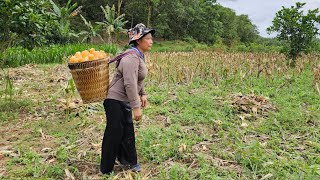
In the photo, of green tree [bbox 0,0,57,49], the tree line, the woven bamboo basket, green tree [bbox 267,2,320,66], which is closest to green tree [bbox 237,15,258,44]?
the tree line

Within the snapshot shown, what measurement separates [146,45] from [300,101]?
3.94 metres

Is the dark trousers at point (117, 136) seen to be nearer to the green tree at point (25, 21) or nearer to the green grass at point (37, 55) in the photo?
the green tree at point (25, 21)

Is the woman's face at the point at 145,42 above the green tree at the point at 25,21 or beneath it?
beneath

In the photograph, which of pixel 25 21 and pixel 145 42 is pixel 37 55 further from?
pixel 145 42

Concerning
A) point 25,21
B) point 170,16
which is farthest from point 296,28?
point 170,16

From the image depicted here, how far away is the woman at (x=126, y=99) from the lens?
10.1 feet

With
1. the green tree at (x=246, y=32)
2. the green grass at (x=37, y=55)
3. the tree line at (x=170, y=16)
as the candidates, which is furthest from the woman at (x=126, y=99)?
the green tree at (x=246, y=32)

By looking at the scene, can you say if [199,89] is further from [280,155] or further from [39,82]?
[39,82]

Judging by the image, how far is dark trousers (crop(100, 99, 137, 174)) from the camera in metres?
3.23

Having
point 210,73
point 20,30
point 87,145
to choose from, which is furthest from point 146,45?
point 210,73

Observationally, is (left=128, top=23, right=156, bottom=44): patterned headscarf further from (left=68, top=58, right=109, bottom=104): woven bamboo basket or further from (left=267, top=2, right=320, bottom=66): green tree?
(left=267, top=2, right=320, bottom=66): green tree

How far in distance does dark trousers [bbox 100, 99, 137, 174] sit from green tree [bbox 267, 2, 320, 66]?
9302mm

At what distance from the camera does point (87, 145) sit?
168 inches

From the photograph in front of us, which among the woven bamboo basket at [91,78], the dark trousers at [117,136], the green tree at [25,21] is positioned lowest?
A: the dark trousers at [117,136]
